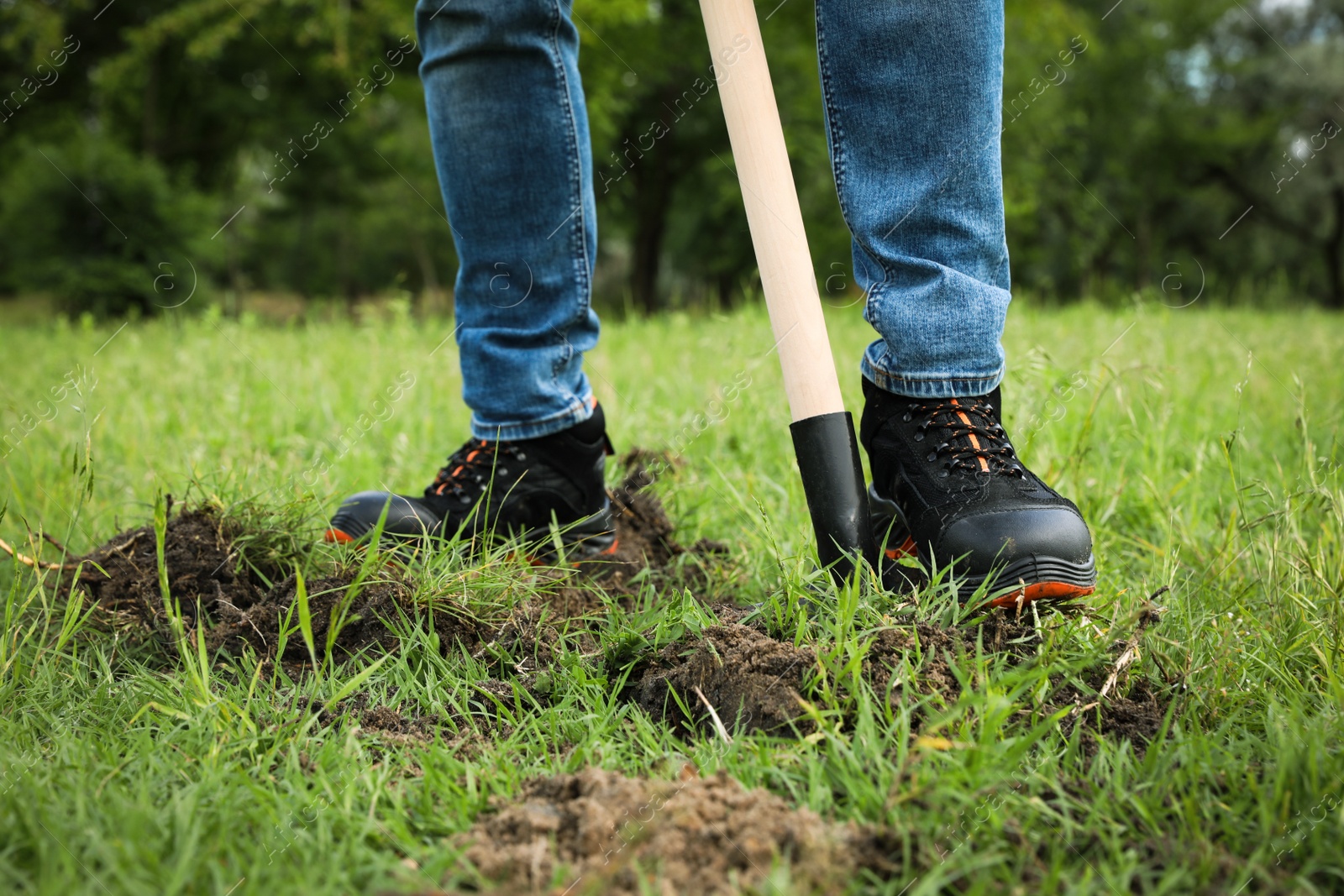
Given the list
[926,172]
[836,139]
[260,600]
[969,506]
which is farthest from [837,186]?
[260,600]

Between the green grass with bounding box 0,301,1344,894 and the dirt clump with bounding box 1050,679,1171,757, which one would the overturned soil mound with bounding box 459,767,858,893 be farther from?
the dirt clump with bounding box 1050,679,1171,757

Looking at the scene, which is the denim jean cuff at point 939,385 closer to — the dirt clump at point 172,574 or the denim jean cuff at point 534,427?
the denim jean cuff at point 534,427

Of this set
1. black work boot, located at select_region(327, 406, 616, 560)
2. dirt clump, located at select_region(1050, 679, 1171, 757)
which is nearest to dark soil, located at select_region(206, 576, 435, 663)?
black work boot, located at select_region(327, 406, 616, 560)

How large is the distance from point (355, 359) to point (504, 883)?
3745mm

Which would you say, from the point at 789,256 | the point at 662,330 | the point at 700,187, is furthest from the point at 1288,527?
the point at 700,187

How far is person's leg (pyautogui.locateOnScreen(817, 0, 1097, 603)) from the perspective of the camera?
4.25 feet

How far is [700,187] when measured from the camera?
18625 mm

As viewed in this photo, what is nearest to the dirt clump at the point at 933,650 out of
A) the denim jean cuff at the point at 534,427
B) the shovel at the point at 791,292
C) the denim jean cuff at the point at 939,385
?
the shovel at the point at 791,292

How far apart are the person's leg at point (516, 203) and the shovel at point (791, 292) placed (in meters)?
0.47

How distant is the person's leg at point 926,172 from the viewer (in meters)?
1.31

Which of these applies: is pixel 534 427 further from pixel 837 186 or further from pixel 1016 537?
pixel 1016 537

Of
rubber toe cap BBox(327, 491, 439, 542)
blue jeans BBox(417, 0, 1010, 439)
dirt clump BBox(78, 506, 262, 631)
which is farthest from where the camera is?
rubber toe cap BBox(327, 491, 439, 542)

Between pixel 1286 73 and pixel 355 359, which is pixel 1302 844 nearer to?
pixel 355 359

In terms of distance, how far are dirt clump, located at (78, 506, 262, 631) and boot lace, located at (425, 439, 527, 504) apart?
1.24ft
